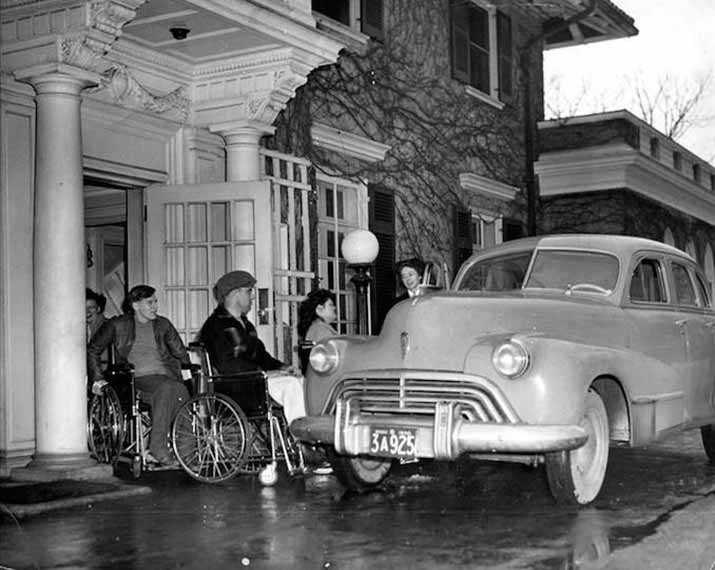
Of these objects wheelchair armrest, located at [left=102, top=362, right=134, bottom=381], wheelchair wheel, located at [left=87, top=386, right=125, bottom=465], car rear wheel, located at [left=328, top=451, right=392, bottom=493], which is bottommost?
car rear wheel, located at [left=328, top=451, right=392, bottom=493]

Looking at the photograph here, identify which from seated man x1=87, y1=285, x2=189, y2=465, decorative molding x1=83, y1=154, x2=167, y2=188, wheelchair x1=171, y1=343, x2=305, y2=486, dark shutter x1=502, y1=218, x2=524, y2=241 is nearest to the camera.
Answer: wheelchair x1=171, y1=343, x2=305, y2=486

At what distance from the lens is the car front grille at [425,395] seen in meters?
6.36

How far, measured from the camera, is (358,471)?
24.4 ft

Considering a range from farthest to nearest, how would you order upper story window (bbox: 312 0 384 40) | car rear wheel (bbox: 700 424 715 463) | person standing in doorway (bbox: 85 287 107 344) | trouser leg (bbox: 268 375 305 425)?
1. upper story window (bbox: 312 0 384 40)
2. person standing in doorway (bbox: 85 287 107 344)
3. car rear wheel (bbox: 700 424 715 463)
4. trouser leg (bbox: 268 375 305 425)

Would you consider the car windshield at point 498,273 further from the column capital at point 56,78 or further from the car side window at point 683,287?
the column capital at point 56,78

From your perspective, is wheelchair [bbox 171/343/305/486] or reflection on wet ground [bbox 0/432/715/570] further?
wheelchair [bbox 171/343/305/486]

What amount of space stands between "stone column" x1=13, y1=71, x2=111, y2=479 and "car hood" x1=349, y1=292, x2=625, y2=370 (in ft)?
7.68

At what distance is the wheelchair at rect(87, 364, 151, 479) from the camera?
8.45 metres

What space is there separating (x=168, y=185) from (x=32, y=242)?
1.79m

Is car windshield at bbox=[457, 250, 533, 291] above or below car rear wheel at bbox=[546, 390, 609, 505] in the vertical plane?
above

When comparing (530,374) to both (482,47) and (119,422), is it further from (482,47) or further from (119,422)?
(482,47)

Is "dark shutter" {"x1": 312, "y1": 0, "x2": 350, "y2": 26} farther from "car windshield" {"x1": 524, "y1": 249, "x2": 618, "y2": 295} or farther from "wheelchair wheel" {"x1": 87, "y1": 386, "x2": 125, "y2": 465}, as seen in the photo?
"wheelchair wheel" {"x1": 87, "y1": 386, "x2": 125, "y2": 465}

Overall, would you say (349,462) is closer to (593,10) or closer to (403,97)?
(403,97)

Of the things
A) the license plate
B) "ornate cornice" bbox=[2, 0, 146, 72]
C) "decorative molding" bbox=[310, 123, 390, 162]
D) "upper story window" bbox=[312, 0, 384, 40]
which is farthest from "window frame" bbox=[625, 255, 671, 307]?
"upper story window" bbox=[312, 0, 384, 40]
